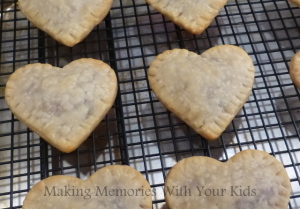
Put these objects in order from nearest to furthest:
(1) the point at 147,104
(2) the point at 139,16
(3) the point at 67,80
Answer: (3) the point at 67,80 → (1) the point at 147,104 → (2) the point at 139,16

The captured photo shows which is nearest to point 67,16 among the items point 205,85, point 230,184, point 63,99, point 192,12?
point 63,99

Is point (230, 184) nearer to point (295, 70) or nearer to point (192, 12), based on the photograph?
point (295, 70)

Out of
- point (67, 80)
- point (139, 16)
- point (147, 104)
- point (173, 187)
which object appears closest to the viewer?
point (173, 187)

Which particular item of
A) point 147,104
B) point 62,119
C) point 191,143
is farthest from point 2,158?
point 191,143

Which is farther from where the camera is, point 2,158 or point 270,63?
point 270,63

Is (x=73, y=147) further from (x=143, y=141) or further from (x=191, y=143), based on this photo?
(x=191, y=143)

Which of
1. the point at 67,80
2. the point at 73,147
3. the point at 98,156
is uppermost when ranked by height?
the point at 67,80
